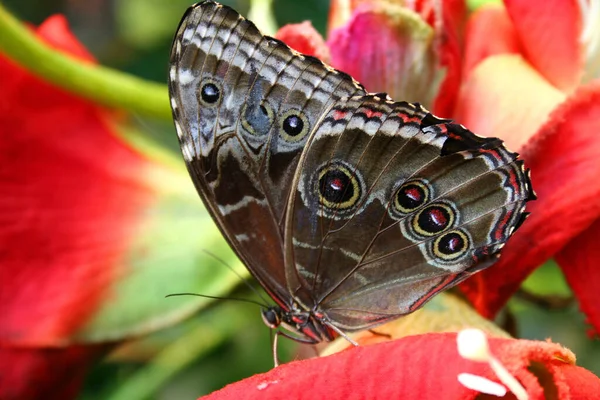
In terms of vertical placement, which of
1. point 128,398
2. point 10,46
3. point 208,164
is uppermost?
point 10,46

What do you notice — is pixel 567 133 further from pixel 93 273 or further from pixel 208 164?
pixel 93 273

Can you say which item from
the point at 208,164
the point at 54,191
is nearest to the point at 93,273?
the point at 54,191

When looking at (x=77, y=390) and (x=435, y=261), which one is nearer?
(x=435, y=261)

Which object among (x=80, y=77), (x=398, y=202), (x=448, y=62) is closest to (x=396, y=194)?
(x=398, y=202)

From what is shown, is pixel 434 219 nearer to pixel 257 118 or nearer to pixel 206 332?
pixel 257 118

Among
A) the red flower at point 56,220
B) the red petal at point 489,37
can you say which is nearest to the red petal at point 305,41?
the red petal at point 489,37

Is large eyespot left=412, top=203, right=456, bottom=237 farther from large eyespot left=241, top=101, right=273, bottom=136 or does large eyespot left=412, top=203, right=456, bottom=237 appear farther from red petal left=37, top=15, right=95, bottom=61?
red petal left=37, top=15, right=95, bottom=61

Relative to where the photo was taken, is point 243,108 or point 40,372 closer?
point 243,108
